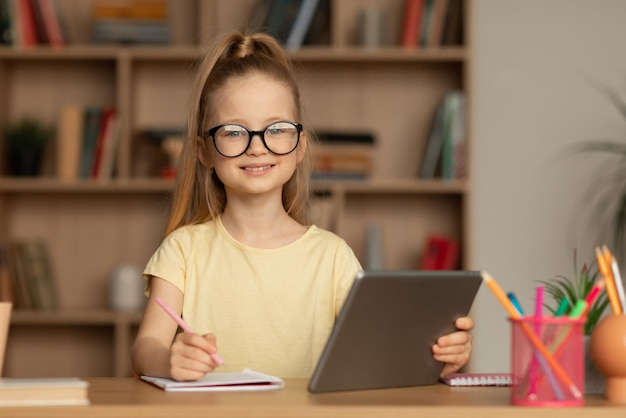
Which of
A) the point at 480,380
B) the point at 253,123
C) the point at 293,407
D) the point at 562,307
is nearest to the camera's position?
the point at 293,407

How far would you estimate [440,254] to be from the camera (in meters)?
3.67

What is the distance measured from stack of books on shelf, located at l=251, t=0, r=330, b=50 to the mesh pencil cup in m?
2.63

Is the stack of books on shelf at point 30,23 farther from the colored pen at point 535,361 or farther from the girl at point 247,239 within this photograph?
the colored pen at point 535,361

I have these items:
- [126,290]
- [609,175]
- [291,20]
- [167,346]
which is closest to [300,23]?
[291,20]

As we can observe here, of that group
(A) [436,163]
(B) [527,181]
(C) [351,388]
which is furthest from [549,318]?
(B) [527,181]

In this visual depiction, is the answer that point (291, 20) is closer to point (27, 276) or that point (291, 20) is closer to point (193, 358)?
point (27, 276)

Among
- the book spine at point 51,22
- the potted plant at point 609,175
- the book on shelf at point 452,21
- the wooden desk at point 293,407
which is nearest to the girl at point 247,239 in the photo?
the wooden desk at point 293,407

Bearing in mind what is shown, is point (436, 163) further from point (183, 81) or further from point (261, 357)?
point (261, 357)

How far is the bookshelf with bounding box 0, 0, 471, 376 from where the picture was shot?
3.84 metres

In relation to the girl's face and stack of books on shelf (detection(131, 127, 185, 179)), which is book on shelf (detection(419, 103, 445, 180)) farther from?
the girl's face

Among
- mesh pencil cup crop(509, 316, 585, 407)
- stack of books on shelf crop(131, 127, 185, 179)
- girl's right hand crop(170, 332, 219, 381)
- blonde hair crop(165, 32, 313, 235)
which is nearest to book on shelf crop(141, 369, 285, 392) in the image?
girl's right hand crop(170, 332, 219, 381)

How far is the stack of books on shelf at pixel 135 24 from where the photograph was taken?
3.70m

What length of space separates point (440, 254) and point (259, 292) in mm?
2032

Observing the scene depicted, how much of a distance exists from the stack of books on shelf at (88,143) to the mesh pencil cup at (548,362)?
2764 mm
